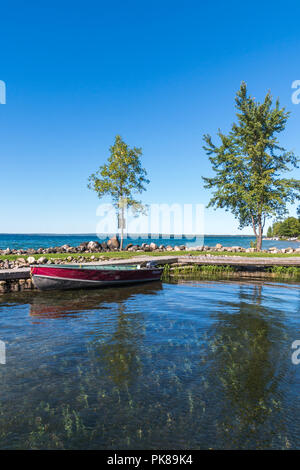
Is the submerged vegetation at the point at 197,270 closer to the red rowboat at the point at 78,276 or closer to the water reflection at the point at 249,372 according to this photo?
the red rowboat at the point at 78,276

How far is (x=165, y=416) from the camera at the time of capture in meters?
5.11

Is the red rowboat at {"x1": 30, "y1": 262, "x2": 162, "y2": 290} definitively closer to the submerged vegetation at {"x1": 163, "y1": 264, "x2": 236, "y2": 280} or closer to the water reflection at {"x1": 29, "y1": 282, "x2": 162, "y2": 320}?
the water reflection at {"x1": 29, "y1": 282, "x2": 162, "y2": 320}

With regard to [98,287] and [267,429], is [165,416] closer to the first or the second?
[267,429]

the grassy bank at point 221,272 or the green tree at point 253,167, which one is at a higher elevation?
the green tree at point 253,167

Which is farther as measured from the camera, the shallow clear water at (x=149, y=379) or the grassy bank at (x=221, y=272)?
the grassy bank at (x=221, y=272)

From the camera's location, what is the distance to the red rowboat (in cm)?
1614

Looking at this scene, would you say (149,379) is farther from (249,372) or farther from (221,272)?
(221,272)

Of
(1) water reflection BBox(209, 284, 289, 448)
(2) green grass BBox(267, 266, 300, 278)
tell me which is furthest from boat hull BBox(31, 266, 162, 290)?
(2) green grass BBox(267, 266, 300, 278)

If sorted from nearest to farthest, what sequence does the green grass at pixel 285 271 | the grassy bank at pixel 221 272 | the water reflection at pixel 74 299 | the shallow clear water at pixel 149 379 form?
the shallow clear water at pixel 149 379
the water reflection at pixel 74 299
the grassy bank at pixel 221 272
the green grass at pixel 285 271

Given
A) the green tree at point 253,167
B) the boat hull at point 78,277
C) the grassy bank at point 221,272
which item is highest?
the green tree at point 253,167

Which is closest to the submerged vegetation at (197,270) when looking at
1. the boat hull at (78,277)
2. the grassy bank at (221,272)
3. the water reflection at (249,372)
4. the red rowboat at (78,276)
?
the grassy bank at (221,272)

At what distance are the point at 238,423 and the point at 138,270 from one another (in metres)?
14.9

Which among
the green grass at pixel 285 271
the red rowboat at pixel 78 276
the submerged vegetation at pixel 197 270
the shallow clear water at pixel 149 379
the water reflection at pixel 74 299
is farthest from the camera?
the submerged vegetation at pixel 197 270

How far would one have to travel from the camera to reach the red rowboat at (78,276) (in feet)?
53.0
